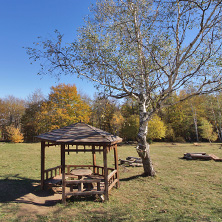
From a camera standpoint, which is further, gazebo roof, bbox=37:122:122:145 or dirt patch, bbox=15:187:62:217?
gazebo roof, bbox=37:122:122:145

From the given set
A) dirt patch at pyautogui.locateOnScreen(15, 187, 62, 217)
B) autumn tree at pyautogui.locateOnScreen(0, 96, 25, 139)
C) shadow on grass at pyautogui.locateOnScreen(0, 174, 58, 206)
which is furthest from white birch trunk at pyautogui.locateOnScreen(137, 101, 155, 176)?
autumn tree at pyautogui.locateOnScreen(0, 96, 25, 139)

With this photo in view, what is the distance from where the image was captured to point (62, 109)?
2819cm

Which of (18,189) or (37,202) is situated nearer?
(37,202)

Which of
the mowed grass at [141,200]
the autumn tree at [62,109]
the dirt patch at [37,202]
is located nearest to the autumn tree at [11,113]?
the autumn tree at [62,109]

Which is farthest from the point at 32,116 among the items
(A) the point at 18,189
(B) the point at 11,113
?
(A) the point at 18,189

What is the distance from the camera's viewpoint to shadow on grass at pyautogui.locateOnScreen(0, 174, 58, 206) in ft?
22.9

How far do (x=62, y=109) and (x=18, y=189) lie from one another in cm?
2094

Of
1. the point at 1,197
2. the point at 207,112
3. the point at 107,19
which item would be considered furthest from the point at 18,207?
the point at 207,112

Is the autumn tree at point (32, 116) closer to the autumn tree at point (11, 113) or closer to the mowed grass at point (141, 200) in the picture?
the autumn tree at point (11, 113)

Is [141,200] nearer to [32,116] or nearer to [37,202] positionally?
[37,202]

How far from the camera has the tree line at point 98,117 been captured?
2888 cm

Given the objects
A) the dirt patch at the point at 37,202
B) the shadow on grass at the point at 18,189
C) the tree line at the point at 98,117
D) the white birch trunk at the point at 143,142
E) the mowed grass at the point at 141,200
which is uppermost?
the tree line at the point at 98,117

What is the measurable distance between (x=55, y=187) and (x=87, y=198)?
2.07 metres

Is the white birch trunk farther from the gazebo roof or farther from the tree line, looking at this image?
the tree line
